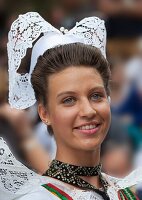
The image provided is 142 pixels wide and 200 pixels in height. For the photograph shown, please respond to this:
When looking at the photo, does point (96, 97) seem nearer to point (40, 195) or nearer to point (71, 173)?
point (71, 173)

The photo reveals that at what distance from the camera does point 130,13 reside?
20.5 ft

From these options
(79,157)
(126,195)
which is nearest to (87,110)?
(79,157)

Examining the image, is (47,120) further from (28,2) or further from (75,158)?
(28,2)

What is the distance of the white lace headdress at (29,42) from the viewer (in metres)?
2.63

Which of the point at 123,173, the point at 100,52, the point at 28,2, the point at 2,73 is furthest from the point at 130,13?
the point at 100,52

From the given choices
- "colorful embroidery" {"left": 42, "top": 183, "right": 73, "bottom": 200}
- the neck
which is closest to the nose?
the neck

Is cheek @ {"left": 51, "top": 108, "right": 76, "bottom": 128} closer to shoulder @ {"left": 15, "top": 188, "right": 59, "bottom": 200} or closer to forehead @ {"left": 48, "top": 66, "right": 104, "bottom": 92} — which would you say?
forehead @ {"left": 48, "top": 66, "right": 104, "bottom": 92}

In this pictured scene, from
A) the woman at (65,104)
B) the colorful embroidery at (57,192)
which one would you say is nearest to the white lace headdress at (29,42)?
the woman at (65,104)

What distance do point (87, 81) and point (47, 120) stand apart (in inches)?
8.8

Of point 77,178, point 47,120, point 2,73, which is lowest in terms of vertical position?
point 77,178

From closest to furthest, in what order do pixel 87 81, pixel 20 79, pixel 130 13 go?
pixel 87 81 → pixel 20 79 → pixel 130 13

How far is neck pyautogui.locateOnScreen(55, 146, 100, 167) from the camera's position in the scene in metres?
2.53

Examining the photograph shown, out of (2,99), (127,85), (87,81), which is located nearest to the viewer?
(87,81)

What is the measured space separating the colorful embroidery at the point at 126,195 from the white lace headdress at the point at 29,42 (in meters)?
0.48
